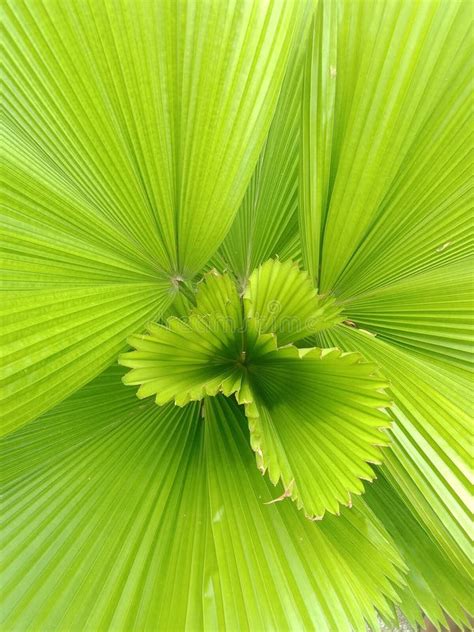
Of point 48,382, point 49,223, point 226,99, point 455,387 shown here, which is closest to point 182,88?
point 226,99

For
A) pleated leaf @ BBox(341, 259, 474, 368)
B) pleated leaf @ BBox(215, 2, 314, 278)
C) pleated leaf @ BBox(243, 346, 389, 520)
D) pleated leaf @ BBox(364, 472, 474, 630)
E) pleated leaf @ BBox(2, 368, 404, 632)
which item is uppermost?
pleated leaf @ BBox(215, 2, 314, 278)

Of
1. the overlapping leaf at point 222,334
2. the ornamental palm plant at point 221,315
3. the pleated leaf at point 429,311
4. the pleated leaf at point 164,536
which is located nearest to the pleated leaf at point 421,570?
the ornamental palm plant at point 221,315

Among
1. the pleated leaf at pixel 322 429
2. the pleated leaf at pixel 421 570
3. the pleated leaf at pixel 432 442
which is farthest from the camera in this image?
the pleated leaf at pixel 421 570

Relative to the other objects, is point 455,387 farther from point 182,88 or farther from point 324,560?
point 182,88

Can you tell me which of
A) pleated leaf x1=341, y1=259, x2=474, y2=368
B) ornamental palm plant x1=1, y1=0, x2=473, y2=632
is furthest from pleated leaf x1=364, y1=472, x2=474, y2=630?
pleated leaf x1=341, y1=259, x2=474, y2=368

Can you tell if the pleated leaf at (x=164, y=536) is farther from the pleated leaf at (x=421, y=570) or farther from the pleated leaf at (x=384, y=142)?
the pleated leaf at (x=384, y=142)

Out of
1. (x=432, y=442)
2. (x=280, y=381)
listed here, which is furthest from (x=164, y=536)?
(x=432, y=442)

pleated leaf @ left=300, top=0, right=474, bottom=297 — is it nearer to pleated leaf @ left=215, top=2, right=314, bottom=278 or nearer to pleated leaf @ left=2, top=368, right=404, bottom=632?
pleated leaf @ left=215, top=2, right=314, bottom=278
